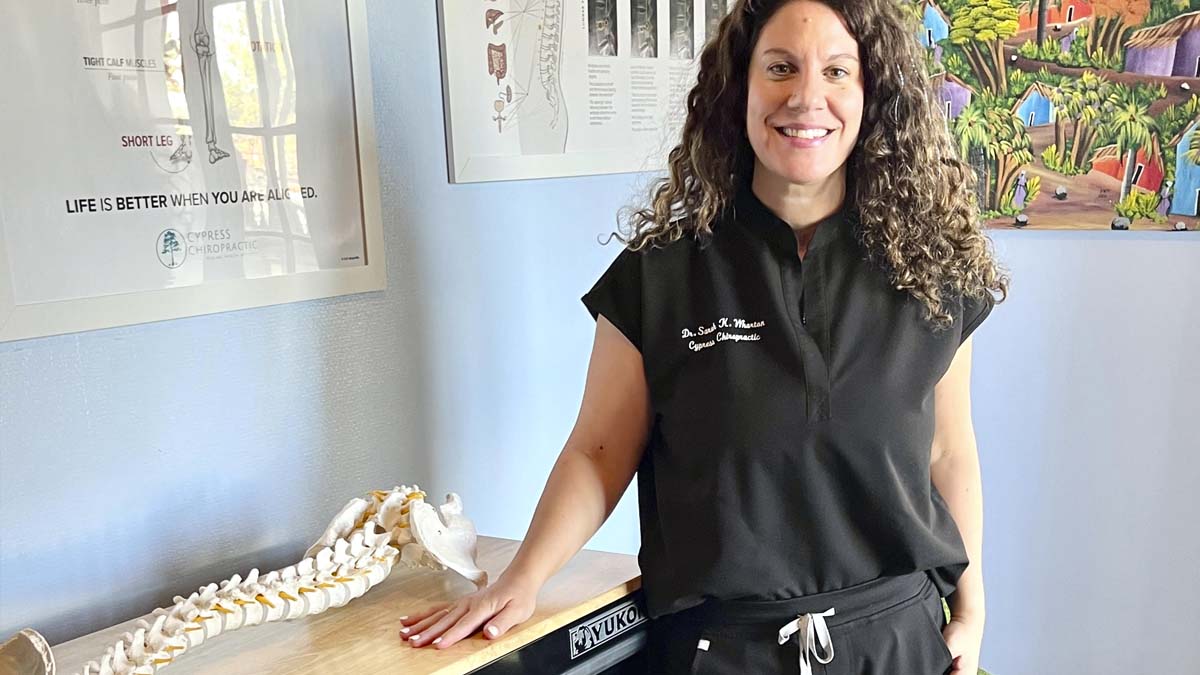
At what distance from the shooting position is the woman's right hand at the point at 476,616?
114 cm

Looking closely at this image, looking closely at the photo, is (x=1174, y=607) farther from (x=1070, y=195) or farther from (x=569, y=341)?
(x=569, y=341)

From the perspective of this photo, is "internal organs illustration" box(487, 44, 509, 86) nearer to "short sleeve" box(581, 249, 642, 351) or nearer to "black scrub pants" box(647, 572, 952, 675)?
"short sleeve" box(581, 249, 642, 351)

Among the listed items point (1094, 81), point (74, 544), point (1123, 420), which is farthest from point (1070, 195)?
point (74, 544)

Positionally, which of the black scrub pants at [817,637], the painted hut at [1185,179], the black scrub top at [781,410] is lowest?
the black scrub pants at [817,637]

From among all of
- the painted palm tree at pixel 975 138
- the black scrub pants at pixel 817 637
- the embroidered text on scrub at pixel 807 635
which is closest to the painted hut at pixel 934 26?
the painted palm tree at pixel 975 138

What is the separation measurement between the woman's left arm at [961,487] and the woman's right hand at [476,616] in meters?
0.56

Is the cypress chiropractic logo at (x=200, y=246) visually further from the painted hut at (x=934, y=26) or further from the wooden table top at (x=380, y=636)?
the painted hut at (x=934, y=26)

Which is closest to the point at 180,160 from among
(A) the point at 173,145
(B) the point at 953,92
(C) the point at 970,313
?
(A) the point at 173,145

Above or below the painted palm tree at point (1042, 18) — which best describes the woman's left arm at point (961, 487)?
below

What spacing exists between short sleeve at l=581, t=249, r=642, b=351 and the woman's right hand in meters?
0.32

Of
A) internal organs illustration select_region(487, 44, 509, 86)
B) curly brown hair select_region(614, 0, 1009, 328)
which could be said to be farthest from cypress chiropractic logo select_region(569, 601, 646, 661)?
internal organs illustration select_region(487, 44, 509, 86)

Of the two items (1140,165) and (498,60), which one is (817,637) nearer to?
(498,60)

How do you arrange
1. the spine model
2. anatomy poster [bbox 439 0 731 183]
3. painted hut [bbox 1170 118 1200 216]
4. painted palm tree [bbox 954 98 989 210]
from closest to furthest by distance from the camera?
the spine model < anatomy poster [bbox 439 0 731 183] < painted hut [bbox 1170 118 1200 216] < painted palm tree [bbox 954 98 989 210]

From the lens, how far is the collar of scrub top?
4.26ft
